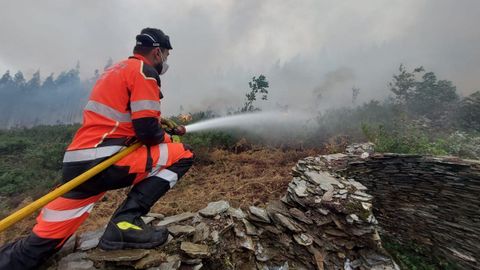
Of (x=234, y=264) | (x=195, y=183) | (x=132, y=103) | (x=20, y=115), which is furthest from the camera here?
(x=20, y=115)

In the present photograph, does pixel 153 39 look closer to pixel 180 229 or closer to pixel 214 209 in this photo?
pixel 180 229

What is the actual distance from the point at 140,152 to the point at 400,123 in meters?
9.78

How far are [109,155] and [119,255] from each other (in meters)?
1.06

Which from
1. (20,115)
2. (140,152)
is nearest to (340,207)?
(140,152)

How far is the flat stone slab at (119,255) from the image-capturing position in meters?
2.94

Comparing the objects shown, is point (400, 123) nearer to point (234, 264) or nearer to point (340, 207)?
point (340, 207)

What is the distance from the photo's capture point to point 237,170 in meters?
7.37

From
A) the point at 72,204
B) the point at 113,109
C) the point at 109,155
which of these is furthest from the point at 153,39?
the point at 72,204

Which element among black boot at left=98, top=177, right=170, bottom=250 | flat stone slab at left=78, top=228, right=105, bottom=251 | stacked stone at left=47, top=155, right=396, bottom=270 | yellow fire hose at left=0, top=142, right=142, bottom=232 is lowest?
stacked stone at left=47, top=155, right=396, bottom=270

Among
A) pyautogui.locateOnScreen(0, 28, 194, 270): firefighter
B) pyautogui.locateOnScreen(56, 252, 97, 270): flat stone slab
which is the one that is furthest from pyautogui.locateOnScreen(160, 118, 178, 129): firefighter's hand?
pyautogui.locateOnScreen(56, 252, 97, 270): flat stone slab

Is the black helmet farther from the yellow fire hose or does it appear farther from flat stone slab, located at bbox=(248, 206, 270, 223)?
flat stone slab, located at bbox=(248, 206, 270, 223)

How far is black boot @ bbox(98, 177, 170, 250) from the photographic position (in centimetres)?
309

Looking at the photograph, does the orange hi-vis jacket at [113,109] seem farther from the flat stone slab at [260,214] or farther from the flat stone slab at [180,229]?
the flat stone slab at [260,214]

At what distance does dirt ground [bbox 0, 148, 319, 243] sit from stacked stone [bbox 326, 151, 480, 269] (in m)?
1.55
